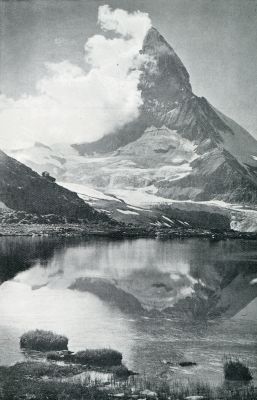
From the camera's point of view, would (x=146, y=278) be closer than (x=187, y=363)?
No

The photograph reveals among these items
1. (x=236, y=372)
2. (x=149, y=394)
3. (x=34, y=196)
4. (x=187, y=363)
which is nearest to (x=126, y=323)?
(x=187, y=363)

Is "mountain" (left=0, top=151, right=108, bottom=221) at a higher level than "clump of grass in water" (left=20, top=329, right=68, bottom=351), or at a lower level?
higher

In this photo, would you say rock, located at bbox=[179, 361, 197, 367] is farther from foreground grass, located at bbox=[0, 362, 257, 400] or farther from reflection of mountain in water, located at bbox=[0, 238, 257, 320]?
reflection of mountain in water, located at bbox=[0, 238, 257, 320]

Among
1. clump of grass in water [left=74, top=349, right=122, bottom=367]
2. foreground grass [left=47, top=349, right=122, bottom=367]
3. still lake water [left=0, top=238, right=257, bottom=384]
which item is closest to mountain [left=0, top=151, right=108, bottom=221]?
still lake water [left=0, top=238, right=257, bottom=384]

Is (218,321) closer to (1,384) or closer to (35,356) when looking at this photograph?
(35,356)

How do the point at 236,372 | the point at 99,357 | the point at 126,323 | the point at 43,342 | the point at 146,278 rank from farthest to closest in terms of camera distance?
the point at 146,278, the point at 126,323, the point at 43,342, the point at 99,357, the point at 236,372

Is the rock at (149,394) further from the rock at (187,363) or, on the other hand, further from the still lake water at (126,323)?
the rock at (187,363)

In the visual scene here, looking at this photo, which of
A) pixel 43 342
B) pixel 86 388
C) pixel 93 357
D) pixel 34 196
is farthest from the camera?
pixel 34 196

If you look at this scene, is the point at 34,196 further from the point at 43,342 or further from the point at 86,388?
the point at 86,388
